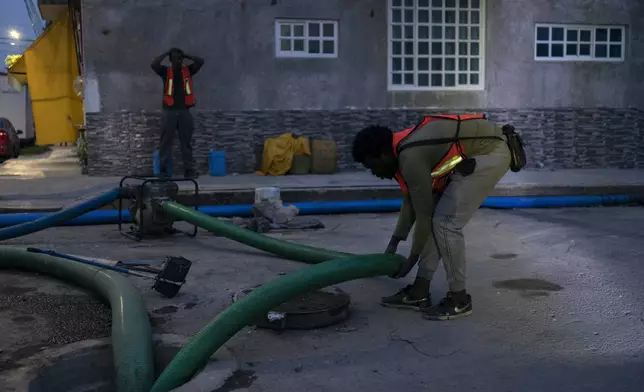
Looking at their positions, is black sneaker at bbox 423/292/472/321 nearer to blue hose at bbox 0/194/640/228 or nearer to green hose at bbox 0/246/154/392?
green hose at bbox 0/246/154/392

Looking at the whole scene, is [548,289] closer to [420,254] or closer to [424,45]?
[420,254]

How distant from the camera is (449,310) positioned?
15.0 ft

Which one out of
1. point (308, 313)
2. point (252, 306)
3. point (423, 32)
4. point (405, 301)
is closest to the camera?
point (252, 306)

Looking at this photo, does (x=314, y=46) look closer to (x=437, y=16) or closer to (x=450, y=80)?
(x=437, y=16)

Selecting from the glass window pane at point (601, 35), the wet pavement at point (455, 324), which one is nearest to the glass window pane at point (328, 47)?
the glass window pane at point (601, 35)

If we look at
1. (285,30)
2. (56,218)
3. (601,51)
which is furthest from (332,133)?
(56,218)

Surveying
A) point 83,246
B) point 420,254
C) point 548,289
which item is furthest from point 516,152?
point 83,246

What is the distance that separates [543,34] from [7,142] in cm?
1481

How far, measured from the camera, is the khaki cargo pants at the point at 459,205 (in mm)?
4461

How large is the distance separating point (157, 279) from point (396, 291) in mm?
1718

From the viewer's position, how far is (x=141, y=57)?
1225 cm

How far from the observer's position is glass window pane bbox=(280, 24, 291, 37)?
12.8 m

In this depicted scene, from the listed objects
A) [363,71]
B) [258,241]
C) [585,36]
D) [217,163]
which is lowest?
[258,241]

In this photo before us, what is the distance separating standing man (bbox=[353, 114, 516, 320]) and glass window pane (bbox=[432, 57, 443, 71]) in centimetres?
917
